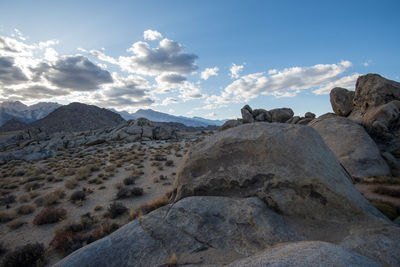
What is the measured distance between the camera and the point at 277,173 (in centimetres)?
534

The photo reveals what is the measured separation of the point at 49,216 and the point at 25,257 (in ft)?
10.4

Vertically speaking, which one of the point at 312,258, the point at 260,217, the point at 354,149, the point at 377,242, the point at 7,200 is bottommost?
the point at 7,200

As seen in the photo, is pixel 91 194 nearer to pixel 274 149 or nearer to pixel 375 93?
pixel 274 149

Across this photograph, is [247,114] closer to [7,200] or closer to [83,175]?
[83,175]

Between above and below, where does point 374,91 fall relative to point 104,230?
above

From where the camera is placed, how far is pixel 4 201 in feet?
38.0

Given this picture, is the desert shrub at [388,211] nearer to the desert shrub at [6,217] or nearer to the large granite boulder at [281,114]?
the desert shrub at [6,217]

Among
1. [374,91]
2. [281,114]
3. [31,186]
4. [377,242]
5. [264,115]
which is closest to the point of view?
[377,242]

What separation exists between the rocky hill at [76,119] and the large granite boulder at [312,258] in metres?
115

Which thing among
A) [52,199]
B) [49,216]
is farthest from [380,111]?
[52,199]

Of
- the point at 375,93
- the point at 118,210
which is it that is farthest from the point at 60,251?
the point at 375,93

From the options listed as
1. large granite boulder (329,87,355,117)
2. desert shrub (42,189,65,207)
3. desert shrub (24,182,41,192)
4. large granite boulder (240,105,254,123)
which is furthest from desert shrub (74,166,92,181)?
large granite boulder (329,87,355,117)

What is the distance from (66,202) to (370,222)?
A: 45.7 ft

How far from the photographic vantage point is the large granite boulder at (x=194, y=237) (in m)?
3.65
